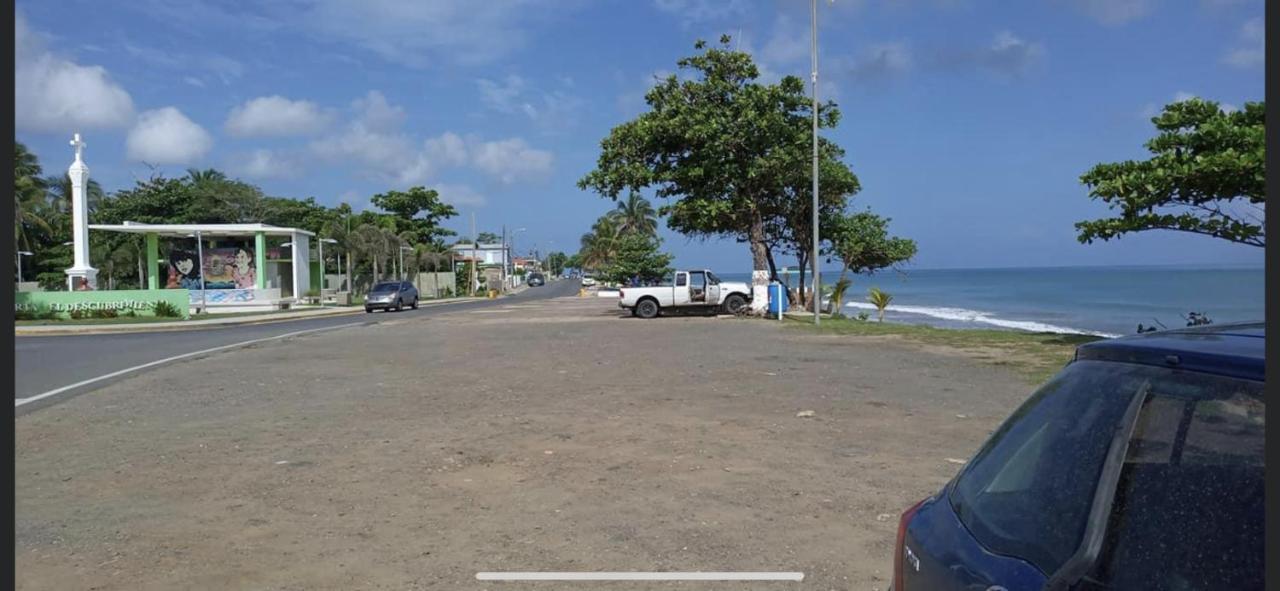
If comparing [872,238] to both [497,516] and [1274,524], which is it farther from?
[1274,524]

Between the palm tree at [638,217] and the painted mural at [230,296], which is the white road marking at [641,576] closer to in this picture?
the painted mural at [230,296]

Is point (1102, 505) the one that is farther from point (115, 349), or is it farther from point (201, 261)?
point (201, 261)

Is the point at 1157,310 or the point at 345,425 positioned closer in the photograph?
the point at 345,425

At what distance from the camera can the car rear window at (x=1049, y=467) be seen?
6.77 ft

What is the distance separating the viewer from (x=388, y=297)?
4275 centimetres

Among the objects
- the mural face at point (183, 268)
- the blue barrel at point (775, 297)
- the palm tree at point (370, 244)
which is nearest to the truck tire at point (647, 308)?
the blue barrel at point (775, 297)

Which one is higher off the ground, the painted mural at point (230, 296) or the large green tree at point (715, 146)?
the large green tree at point (715, 146)

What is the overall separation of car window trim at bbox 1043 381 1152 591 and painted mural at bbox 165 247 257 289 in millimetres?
47013

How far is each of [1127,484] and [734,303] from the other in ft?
97.2

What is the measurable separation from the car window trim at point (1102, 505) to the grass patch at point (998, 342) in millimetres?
9644

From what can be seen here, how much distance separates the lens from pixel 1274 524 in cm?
166

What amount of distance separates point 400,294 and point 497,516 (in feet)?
129

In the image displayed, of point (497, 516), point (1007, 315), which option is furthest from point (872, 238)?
point (497, 516)

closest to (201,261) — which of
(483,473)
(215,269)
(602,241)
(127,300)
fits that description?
(215,269)
